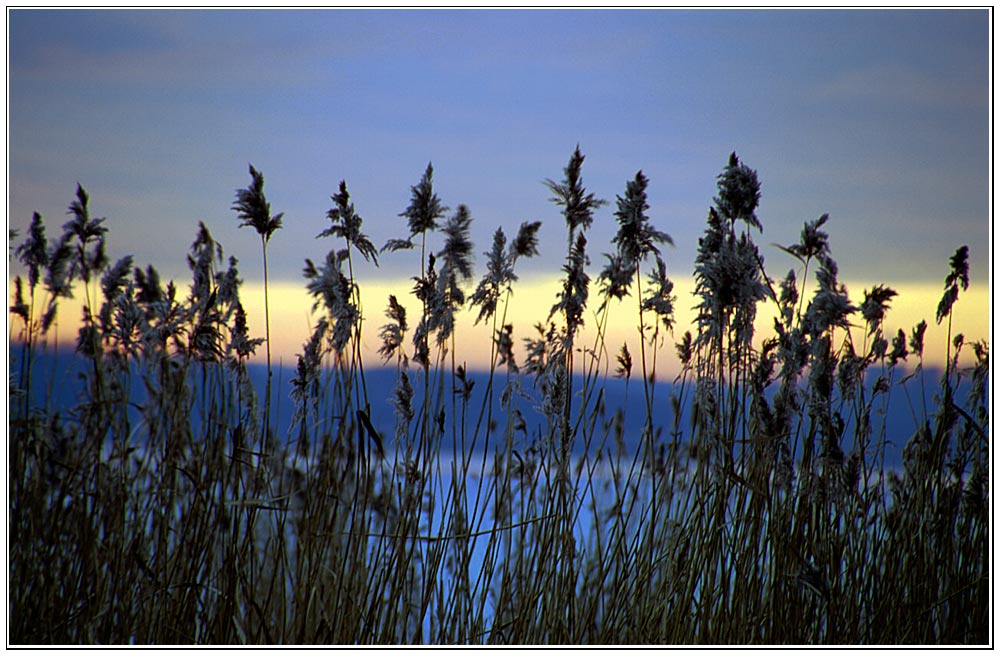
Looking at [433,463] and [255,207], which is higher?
[255,207]

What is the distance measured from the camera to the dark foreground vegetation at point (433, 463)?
2168mm

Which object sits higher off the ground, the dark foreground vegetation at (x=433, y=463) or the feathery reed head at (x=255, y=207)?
the feathery reed head at (x=255, y=207)

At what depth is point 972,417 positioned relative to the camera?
241 cm

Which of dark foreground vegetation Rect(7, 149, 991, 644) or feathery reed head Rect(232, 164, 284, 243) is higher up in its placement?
feathery reed head Rect(232, 164, 284, 243)

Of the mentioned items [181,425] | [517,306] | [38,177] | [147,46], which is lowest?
[181,425]

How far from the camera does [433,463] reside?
2.21 m

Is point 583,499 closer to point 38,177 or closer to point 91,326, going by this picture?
point 91,326

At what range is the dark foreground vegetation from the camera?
7.11 feet

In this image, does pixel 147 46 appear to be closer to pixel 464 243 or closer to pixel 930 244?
pixel 464 243

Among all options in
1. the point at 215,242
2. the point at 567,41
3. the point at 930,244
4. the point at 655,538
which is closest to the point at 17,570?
the point at 215,242

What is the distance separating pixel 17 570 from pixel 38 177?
101 cm

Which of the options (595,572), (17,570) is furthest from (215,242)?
(595,572)

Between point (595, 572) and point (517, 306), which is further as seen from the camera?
point (595, 572)

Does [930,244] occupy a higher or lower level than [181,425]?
higher
